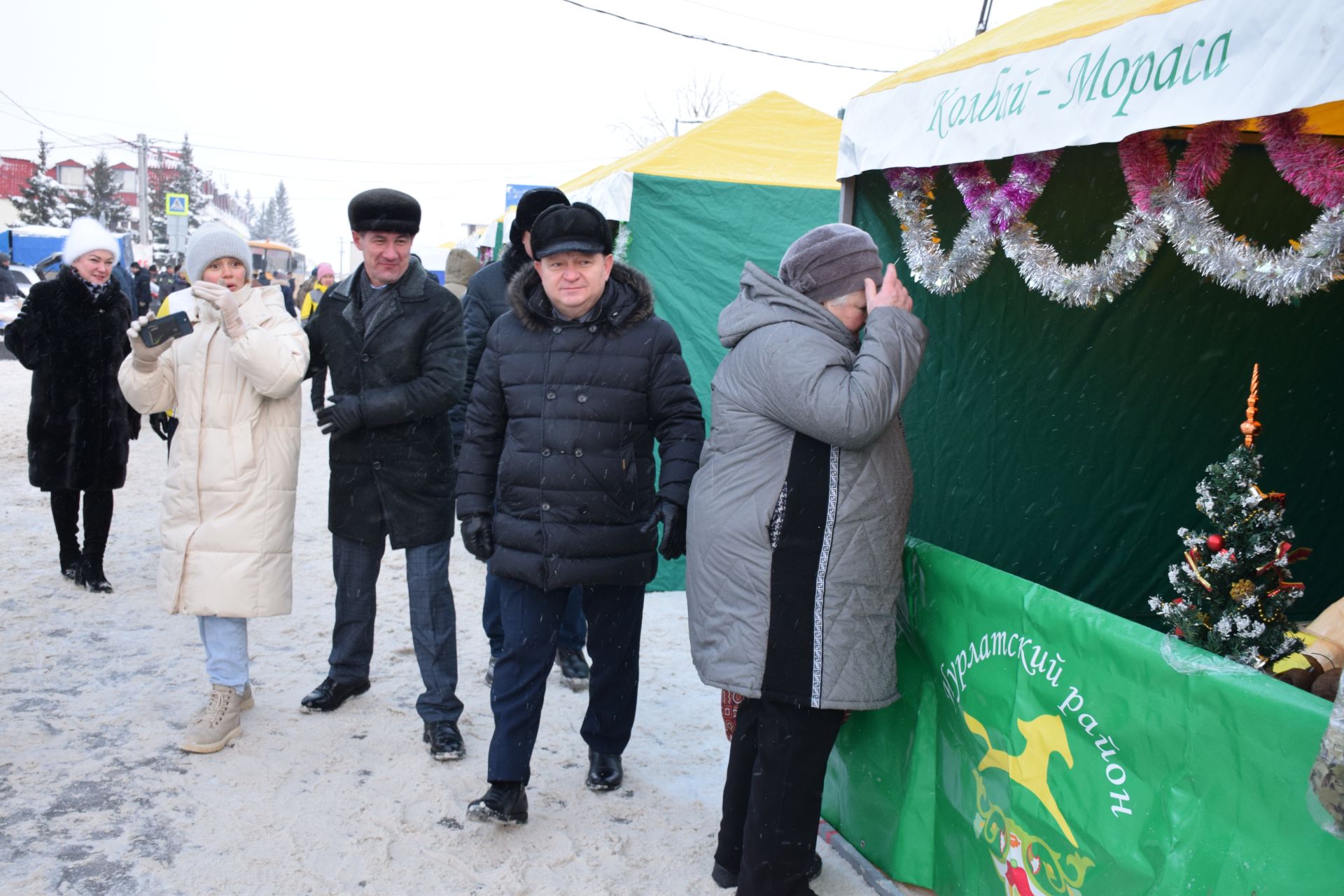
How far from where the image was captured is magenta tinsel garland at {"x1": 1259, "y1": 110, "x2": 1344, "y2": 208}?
2061 mm

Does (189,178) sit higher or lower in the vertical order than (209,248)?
higher

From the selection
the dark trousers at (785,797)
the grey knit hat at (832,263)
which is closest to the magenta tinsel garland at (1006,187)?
the grey knit hat at (832,263)

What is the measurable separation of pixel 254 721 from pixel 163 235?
78.9 m

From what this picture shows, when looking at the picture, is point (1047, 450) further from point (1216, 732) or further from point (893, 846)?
point (1216, 732)

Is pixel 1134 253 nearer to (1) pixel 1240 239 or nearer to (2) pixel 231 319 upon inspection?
(1) pixel 1240 239

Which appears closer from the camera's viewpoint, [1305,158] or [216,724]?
[1305,158]

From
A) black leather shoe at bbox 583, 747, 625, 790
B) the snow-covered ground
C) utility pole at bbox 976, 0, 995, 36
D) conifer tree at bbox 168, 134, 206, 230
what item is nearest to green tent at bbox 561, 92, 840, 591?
the snow-covered ground

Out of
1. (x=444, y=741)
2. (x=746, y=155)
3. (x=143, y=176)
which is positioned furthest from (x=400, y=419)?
(x=143, y=176)

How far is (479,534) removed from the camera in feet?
10.5

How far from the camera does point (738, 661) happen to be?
2584 millimetres

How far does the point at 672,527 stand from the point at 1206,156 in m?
1.68

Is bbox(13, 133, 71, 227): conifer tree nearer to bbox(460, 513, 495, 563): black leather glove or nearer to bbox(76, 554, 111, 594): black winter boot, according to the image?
bbox(76, 554, 111, 594): black winter boot

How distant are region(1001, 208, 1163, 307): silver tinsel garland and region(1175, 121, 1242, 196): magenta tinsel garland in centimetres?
12

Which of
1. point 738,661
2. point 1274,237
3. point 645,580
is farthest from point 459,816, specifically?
point 1274,237
